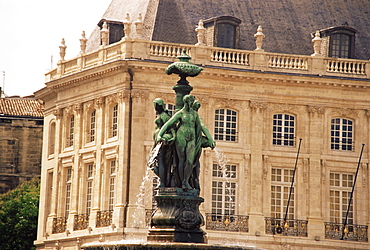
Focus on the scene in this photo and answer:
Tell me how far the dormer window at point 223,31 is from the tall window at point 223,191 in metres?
5.92

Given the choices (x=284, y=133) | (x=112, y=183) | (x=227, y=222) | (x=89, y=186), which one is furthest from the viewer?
(x=89, y=186)

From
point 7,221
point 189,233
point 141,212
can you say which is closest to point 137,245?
point 189,233

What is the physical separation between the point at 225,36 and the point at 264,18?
3293 mm

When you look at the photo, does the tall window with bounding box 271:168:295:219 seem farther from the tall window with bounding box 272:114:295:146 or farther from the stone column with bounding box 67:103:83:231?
the stone column with bounding box 67:103:83:231

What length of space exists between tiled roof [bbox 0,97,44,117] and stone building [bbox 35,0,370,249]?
74.0ft

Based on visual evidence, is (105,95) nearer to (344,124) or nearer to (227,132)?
(227,132)

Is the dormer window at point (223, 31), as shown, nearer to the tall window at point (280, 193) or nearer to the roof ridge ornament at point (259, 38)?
the roof ridge ornament at point (259, 38)

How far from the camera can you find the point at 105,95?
54.3m

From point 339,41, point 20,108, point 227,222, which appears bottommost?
point 227,222

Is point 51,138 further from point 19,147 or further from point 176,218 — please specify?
point 176,218

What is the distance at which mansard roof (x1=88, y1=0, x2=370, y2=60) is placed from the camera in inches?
2201

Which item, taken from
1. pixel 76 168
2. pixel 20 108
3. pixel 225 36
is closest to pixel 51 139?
pixel 76 168

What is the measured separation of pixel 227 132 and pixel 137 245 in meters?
32.6

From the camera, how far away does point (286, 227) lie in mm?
53656
